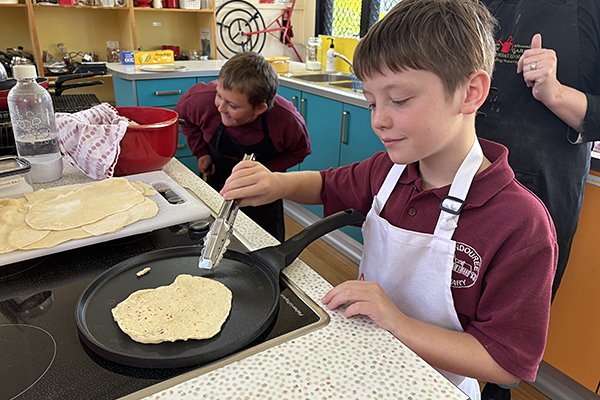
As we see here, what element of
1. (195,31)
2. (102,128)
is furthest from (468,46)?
(195,31)

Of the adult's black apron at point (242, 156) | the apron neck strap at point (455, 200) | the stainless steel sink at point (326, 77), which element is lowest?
the adult's black apron at point (242, 156)

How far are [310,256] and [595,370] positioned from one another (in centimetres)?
142

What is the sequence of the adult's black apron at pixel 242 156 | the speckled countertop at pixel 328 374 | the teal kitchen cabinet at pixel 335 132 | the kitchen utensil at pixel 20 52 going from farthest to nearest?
1. the kitchen utensil at pixel 20 52
2. the teal kitchen cabinet at pixel 335 132
3. the adult's black apron at pixel 242 156
4. the speckled countertop at pixel 328 374

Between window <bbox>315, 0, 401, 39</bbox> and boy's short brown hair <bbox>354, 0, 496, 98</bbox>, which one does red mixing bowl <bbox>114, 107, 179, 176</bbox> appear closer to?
boy's short brown hair <bbox>354, 0, 496, 98</bbox>

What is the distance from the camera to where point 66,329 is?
1.87 ft

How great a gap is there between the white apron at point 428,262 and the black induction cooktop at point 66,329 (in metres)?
0.22

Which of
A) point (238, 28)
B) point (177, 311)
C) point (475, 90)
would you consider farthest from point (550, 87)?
point (238, 28)

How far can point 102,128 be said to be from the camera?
104 centimetres

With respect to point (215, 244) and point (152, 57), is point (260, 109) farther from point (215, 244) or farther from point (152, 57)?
point (152, 57)

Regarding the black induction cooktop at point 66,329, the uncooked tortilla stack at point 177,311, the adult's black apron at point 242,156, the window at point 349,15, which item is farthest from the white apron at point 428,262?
the window at point 349,15

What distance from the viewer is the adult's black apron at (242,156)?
1.70 metres

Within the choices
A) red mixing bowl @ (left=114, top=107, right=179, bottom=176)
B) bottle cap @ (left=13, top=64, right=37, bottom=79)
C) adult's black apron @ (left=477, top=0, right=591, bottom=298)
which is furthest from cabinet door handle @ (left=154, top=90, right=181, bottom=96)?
adult's black apron @ (left=477, top=0, right=591, bottom=298)

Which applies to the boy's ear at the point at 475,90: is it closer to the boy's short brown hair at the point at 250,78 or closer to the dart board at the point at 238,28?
the boy's short brown hair at the point at 250,78

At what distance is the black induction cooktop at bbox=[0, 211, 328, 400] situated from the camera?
19.1 inches
